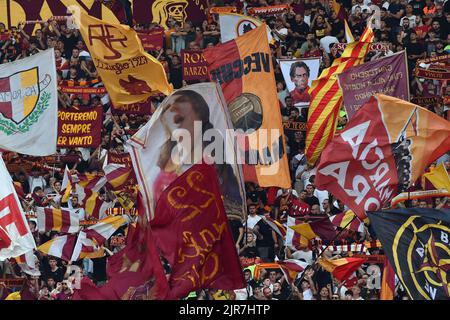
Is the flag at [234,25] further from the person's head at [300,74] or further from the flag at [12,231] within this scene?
the flag at [12,231]

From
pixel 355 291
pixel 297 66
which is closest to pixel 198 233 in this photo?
pixel 355 291

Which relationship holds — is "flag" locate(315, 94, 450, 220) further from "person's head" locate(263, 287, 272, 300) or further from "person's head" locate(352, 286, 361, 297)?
"person's head" locate(263, 287, 272, 300)

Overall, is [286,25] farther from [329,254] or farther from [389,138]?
[389,138]

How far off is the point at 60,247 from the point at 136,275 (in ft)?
19.8

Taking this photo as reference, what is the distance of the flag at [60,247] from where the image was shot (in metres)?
22.9

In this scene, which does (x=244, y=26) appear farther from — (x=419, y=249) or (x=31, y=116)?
(x=419, y=249)

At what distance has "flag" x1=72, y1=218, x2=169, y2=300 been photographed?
16.9m

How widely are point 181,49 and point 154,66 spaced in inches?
98.2

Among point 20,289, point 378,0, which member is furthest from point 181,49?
point 20,289

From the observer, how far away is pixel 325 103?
23.1 m

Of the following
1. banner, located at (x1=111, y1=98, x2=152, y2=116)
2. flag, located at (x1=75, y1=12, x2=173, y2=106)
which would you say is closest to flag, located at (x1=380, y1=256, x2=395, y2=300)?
flag, located at (x1=75, y1=12, x2=173, y2=106)

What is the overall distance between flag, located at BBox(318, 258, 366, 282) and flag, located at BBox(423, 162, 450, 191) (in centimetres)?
167

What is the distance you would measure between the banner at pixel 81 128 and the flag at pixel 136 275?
8.31 metres

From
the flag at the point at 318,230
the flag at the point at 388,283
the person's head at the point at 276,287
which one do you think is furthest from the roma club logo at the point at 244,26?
the flag at the point at 388,283
